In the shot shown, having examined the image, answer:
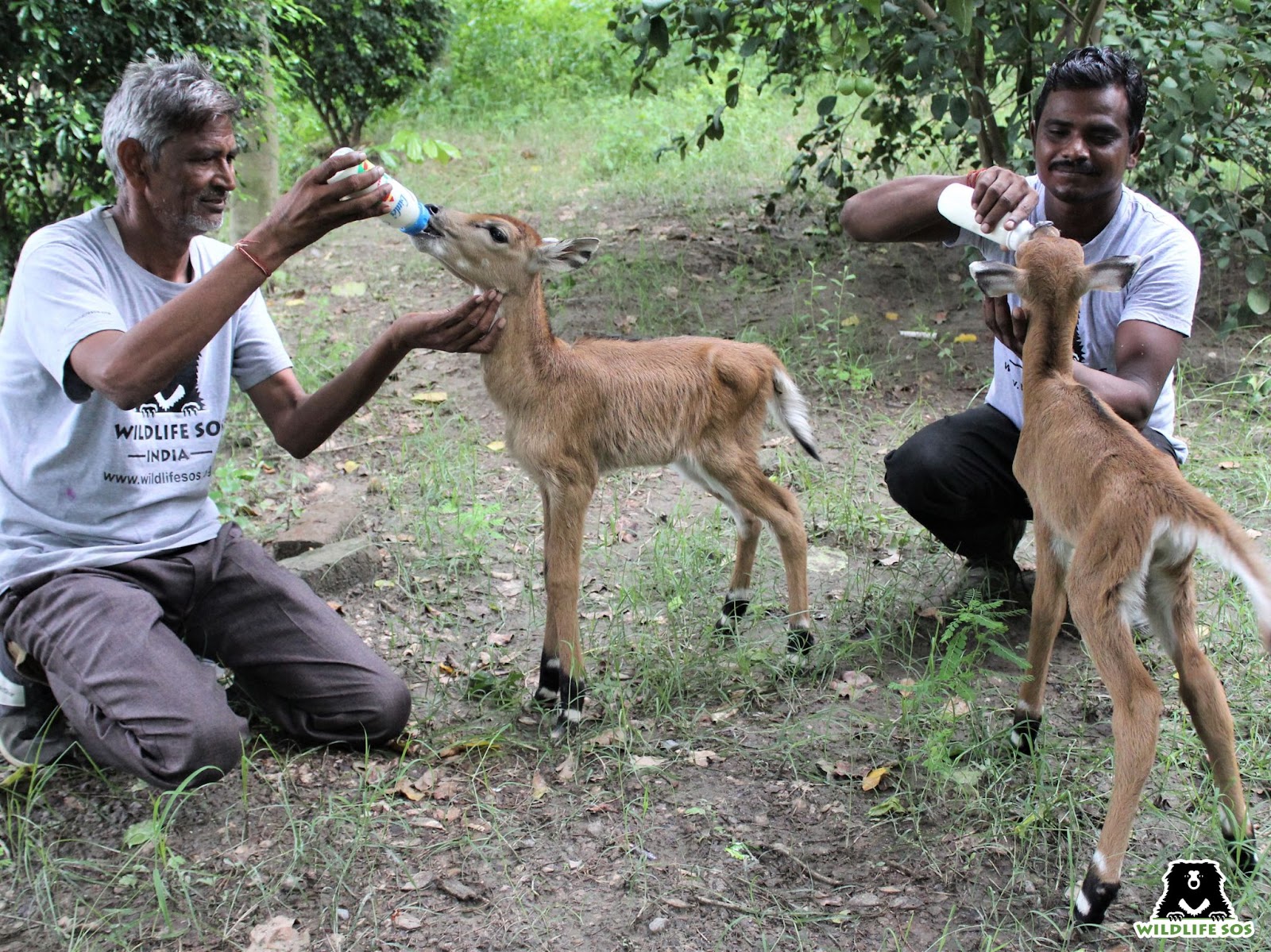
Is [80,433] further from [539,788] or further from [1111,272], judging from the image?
[1111,272]

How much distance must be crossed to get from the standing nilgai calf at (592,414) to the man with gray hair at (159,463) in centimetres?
27

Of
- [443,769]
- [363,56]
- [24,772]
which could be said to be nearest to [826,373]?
[443,769]

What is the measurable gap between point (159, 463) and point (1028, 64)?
16.9ft

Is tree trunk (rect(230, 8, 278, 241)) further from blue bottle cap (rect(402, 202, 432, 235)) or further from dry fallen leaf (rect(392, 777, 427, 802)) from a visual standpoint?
dry fallen leaf (rect(392, 777, 427, 802))

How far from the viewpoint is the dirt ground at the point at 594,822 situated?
9.95 ft

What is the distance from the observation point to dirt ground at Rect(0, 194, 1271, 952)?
303cm

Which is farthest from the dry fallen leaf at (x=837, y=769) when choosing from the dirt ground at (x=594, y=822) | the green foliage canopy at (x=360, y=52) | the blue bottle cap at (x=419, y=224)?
the green foliage canopy at (x=360, y=52)

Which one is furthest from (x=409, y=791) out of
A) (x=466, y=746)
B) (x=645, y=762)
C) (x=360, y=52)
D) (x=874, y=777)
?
(x=360, y=52)

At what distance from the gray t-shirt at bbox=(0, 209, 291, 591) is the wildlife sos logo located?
3.16 m

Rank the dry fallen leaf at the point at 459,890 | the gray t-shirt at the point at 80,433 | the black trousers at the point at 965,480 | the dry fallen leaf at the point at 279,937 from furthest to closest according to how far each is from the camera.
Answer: the black trousers at the point at 965,480
the gray t-shirt at the point at 80,433
the dry fallen leaf at the point at 459,890
the dry fallen leaf at the point at 279,937

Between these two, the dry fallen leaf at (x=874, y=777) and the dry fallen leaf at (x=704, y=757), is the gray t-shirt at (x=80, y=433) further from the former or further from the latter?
the dry fallen leaf at (x=874, y=777)

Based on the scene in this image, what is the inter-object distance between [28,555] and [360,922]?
1.62 meters

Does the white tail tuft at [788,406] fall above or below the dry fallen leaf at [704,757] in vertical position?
above

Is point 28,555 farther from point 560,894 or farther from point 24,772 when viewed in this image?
point 560,894
